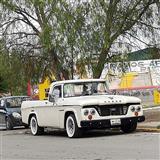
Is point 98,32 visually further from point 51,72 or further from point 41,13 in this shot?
point 51,72

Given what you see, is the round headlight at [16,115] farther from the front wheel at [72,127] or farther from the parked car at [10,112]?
the front wheel at [72,127]

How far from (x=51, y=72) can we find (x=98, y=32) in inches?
201

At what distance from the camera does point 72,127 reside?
16.6 metres

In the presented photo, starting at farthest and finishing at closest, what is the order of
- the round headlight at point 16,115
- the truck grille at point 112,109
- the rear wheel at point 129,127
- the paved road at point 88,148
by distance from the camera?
the round headlight at point 16,115 → the rear wheel at point 129,127 → the truck grille at point 112,109 → the paved road at point 88,148

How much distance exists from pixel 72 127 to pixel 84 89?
1697 mm

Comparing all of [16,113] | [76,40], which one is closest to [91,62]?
[76,40]

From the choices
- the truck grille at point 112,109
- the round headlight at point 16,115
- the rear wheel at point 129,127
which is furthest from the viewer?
the round headlight at point 16,115

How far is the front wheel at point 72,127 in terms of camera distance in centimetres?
1631

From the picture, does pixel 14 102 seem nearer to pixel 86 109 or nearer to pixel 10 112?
pixel 10 112

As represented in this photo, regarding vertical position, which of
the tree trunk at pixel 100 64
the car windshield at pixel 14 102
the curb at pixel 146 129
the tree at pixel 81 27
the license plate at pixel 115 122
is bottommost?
the curb at pixel 146 129

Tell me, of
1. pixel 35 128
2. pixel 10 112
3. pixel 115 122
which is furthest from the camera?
pixel 10 112

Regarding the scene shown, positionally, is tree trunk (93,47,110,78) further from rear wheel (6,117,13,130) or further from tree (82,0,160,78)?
rear wheel (6,117,13,130)

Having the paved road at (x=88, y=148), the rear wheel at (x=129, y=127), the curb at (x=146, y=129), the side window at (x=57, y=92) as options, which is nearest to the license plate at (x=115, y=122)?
the paved road at (x=88, y=148)

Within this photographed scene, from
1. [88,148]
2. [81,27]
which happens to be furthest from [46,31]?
[88,148]
